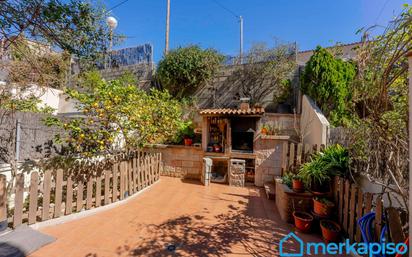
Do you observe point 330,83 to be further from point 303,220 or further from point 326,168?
point 303,220

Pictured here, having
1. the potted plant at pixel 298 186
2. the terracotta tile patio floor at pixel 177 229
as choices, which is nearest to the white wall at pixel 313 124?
the potted plant at pixel 298 186

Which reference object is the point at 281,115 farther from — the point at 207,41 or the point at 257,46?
the point at 207,41

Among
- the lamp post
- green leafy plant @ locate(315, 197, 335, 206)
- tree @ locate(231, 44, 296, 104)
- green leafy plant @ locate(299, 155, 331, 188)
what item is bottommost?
green leafy plant @ locate(315, 197, 335, 206)

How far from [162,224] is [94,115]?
2858 millimetres

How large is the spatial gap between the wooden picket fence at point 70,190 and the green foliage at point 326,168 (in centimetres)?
387

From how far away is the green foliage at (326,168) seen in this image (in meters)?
3.45

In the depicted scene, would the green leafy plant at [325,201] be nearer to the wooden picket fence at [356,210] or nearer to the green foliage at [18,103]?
the wooden picket fence at [356,210]

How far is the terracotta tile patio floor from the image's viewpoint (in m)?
2.62

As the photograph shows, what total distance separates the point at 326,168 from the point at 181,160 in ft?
14.7

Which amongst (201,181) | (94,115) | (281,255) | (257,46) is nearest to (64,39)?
(94,115)

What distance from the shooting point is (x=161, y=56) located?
10.1 meters

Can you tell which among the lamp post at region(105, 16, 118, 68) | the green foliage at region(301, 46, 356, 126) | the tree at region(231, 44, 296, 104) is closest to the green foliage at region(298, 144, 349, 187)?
the green foliage at region(301, 46, 356, 126)

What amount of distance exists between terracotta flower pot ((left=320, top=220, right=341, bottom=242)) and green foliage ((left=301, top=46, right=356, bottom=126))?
4.47m

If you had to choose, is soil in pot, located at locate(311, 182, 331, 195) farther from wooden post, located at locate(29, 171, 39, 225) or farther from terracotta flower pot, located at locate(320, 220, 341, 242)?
wooden post, located at locate(29, 171, 39, 225)
